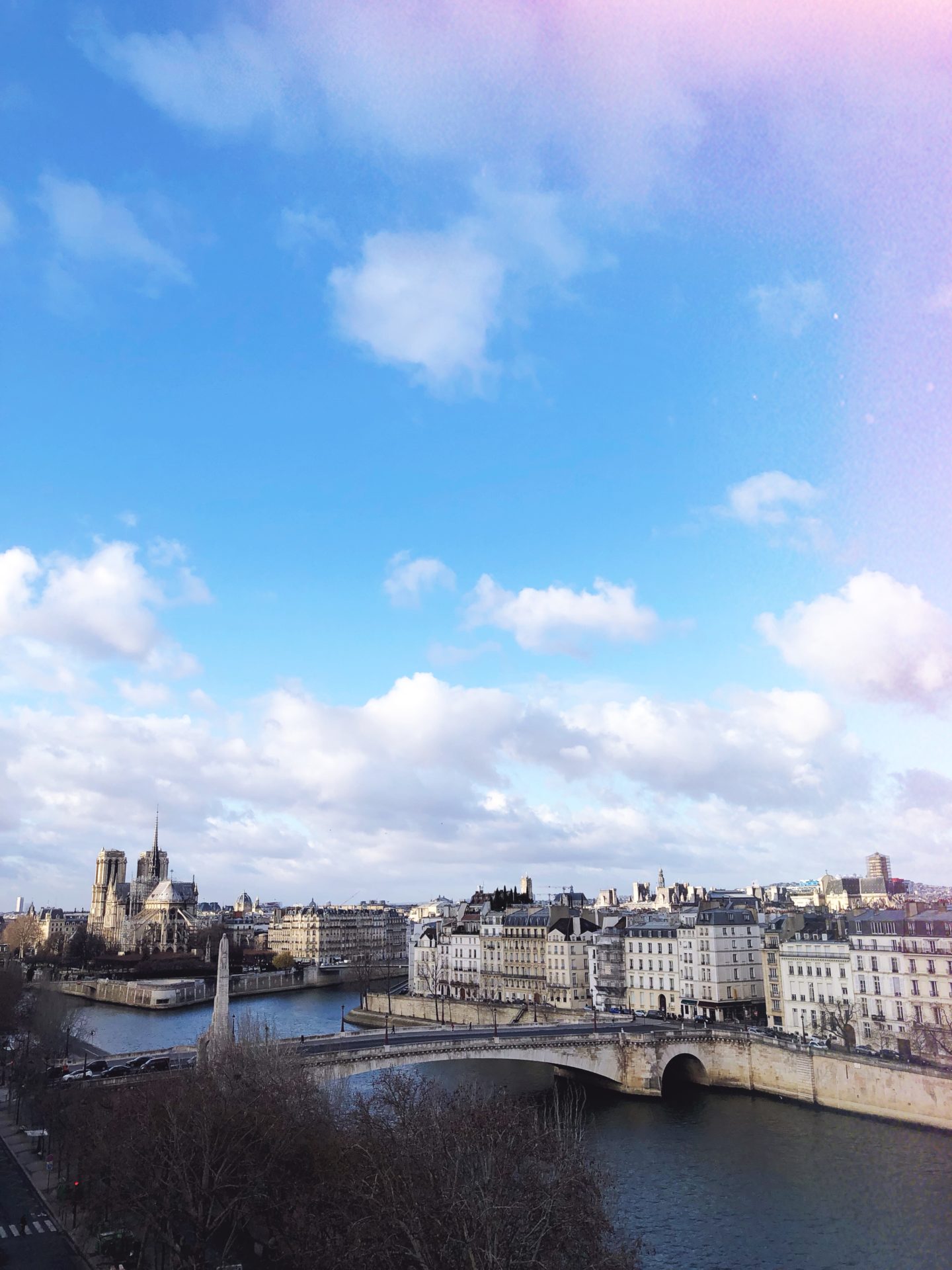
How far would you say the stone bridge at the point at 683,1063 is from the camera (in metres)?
63.0

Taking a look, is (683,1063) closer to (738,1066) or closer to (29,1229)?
(738,1066)

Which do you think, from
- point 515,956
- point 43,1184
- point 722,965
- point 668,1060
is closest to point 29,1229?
point 43,1184

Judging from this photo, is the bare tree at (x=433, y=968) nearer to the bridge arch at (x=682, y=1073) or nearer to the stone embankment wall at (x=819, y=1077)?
the bridge arch at (x=682, y=1073)

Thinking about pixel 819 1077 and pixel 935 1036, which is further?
pixel 819 1077

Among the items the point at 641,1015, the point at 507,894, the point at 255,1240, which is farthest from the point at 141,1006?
the point at 255,1240

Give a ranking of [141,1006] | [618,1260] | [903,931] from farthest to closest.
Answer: [141,1006]
[903,931]
[618,1260]

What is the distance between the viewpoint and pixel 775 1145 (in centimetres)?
6056

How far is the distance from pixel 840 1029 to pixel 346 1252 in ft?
212

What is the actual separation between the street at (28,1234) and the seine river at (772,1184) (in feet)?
75.0

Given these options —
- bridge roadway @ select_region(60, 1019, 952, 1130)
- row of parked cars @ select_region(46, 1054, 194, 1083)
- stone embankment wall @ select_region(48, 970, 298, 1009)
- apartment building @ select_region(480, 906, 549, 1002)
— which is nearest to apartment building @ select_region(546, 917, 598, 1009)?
apartment building @ select_region(480, 906, 549, 1002)

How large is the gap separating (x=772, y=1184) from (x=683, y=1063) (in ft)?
110

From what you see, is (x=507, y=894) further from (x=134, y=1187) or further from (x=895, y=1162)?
(x=134, y=1187)

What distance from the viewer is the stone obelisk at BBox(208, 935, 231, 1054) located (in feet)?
182

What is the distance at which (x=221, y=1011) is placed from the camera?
57250 mm
